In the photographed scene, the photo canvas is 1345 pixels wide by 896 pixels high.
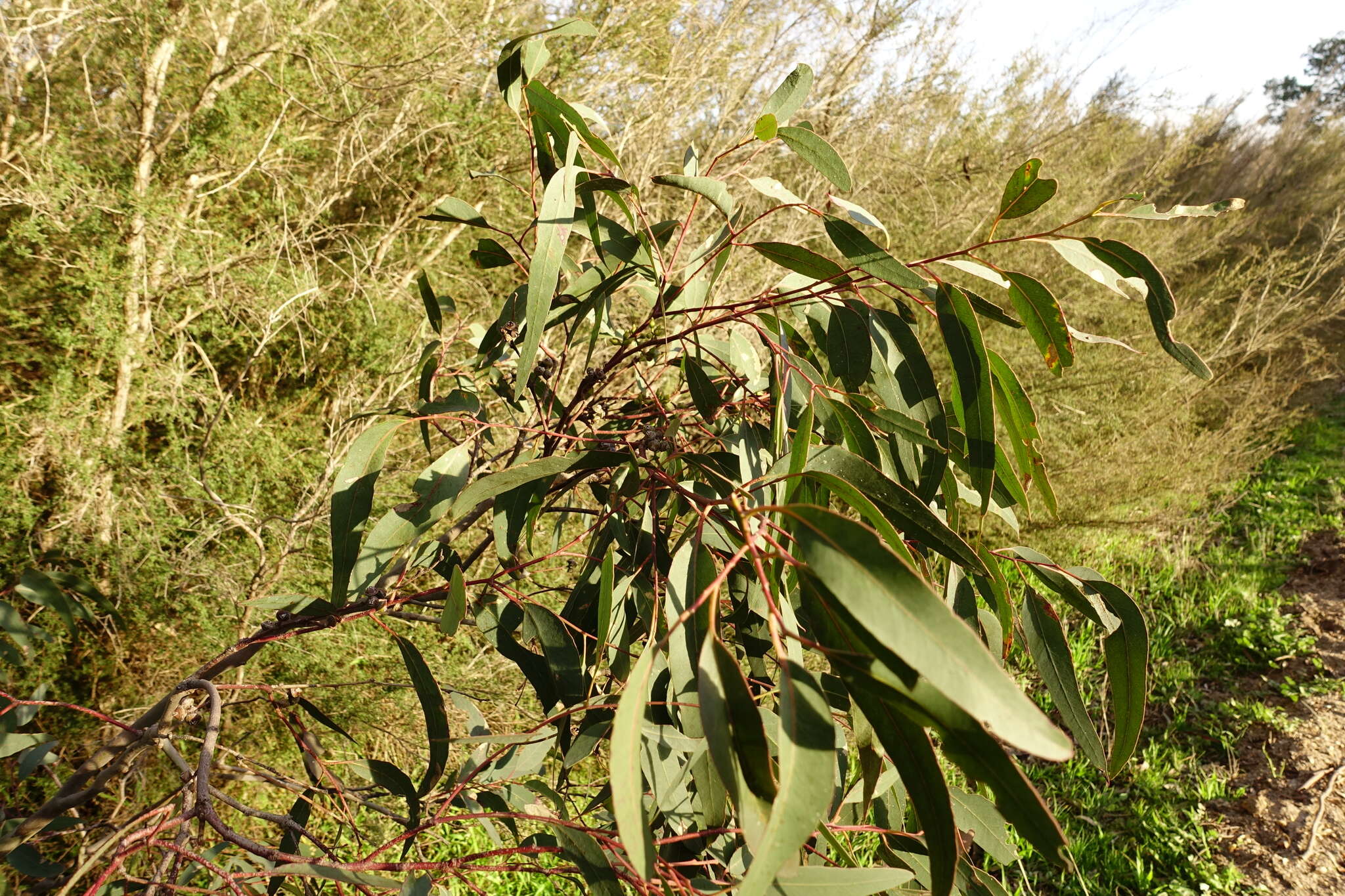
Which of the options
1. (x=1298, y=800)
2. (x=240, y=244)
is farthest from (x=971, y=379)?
(x=1298, y=800)

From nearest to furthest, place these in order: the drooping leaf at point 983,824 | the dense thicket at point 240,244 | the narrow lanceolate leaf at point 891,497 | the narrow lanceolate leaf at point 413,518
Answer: the narrow lanceolate leaf at point 891,497, the narrow lanceolate leaf at point 413,518, the drooping leaf at point 983,824, the dense thicket at point 240,244

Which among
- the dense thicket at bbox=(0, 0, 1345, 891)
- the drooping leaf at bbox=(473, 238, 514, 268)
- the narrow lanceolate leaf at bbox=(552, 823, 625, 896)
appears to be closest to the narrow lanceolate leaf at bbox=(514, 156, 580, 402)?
the drooping leaf at bbox=(473, 238, 514, 268)

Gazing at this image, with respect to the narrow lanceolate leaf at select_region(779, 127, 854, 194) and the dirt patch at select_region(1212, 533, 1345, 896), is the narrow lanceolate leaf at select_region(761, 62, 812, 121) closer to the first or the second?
the narrow lanceolate leaf at select_region(779, 127, 854, 194)

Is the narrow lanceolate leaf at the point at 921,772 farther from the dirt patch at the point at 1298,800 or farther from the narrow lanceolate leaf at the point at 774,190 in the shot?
the dirt patch at the point at 1298,800

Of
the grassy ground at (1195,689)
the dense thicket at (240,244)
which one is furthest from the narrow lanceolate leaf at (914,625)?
the grassy ground at (1195,689)

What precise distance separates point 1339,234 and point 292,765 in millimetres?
7292

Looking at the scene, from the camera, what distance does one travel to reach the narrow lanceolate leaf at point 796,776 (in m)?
0.35

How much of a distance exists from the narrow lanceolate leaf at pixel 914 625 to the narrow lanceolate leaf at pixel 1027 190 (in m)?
0.32

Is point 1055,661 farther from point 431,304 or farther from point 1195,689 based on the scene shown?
point 1195,689

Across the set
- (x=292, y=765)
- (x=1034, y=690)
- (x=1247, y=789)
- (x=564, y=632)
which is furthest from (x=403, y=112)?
(x=1247, y=789)

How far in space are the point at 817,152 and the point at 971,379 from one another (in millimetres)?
221

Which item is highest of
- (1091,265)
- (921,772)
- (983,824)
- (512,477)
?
(1091,265)

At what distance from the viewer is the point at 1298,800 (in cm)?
246

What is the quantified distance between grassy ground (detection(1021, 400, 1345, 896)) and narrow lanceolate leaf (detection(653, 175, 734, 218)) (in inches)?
69.8
